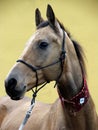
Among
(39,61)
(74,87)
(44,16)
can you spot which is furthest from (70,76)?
(44,16)

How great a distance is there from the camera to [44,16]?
20.5 feet

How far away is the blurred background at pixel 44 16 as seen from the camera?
6.09 metres

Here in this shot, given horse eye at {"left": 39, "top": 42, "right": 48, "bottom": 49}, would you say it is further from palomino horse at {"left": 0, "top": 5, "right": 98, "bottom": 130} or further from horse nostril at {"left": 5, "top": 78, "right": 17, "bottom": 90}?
horse nostril at {"left": 5, "top": 78, "right": 17, "bottom": 90}

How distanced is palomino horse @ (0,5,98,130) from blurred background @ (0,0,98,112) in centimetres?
270

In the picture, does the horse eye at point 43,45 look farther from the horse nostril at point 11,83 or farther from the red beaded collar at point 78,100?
the red beaded collar at point 78,100

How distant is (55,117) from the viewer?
128 inches

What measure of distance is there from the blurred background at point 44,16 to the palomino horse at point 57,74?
270 centimetres

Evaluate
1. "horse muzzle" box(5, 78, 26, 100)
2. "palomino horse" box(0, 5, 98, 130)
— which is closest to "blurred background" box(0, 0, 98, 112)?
"palomino horse" box(0, 5, 98, 130)

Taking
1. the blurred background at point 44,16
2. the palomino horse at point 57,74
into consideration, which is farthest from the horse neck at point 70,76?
the blurred background at point 44,16

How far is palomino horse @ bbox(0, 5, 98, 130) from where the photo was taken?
9.49 feet

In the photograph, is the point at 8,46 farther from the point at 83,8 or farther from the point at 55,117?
the point at 55,117

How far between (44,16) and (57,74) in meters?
3.34

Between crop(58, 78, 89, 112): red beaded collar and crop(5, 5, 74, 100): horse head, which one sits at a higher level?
crop(5, 5, 74, 100): horse head

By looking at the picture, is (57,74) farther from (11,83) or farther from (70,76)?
(11,83)
